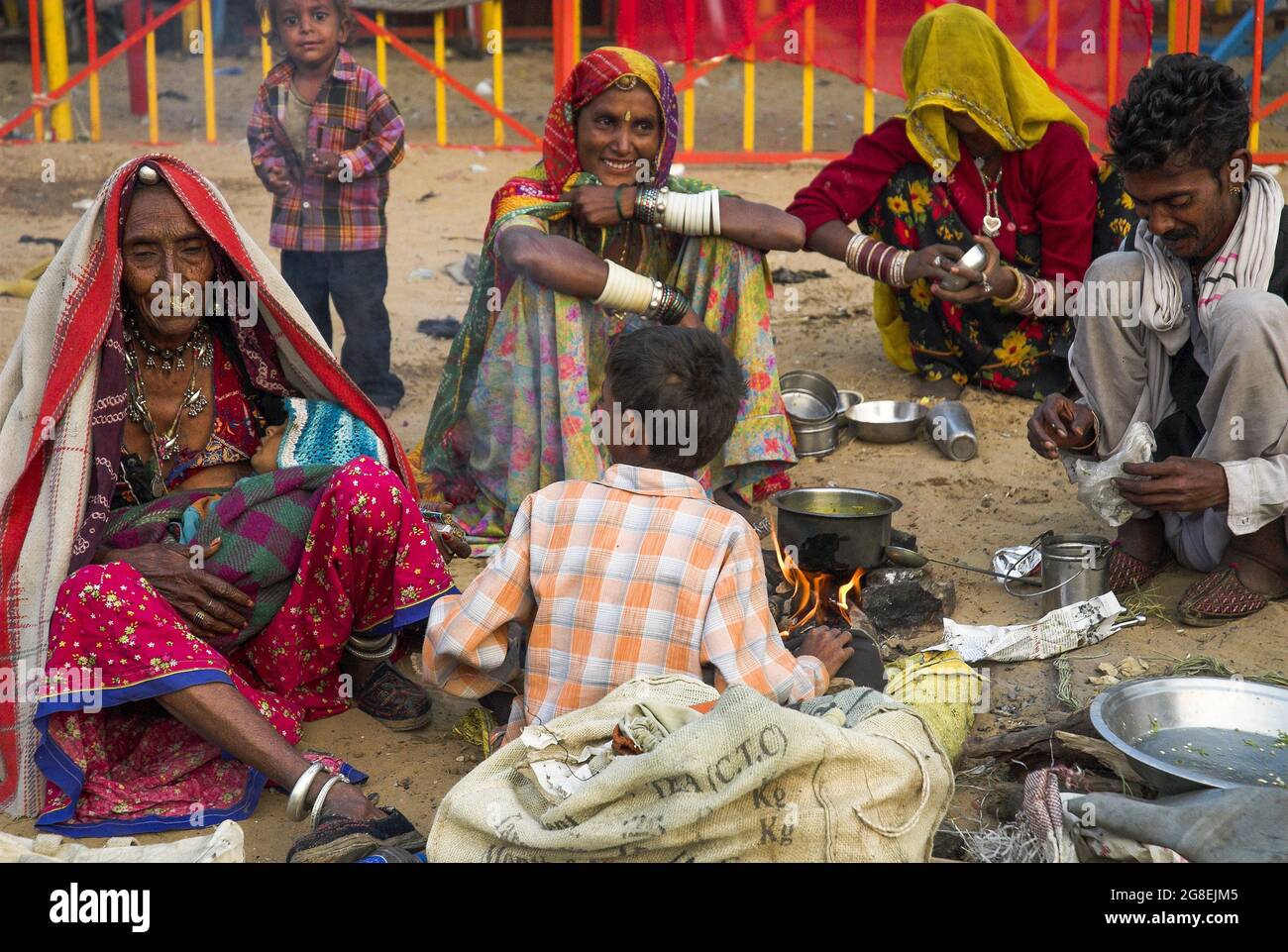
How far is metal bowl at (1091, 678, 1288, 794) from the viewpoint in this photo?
3.25 metres

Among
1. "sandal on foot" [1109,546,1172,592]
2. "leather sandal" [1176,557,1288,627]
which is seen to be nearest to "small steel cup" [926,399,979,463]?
"sandal on foot" [1109,546,1172,592]

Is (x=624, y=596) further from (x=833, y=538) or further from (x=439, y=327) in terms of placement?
(x=439, y=327)

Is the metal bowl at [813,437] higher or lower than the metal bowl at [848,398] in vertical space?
lower

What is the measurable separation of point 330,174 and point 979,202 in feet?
8.73

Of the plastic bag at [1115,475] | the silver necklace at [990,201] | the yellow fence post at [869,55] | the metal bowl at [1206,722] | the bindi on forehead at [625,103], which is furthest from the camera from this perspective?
the yellow fence post at [869,55]

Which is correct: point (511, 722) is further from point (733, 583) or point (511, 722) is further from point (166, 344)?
point (166, 344)

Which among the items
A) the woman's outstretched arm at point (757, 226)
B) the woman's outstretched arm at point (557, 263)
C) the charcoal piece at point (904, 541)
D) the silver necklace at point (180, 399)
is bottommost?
the charcoal piece at point (904, 541)

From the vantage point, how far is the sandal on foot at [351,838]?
115 inches

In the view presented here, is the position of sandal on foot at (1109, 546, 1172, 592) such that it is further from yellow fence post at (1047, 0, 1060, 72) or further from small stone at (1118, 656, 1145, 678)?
yellow fence post at (1047, 0, 1060, 72)

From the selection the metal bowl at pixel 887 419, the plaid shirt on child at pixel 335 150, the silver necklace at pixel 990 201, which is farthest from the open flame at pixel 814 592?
the plaid shirt on child at pixel 335 150

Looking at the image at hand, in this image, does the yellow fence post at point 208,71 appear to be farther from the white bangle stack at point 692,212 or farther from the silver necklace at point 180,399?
the silver necklace at point 180,399

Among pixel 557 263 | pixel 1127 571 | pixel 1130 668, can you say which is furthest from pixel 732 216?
pixel 1130 668

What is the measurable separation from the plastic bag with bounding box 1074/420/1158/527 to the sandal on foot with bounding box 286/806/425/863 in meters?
2.23

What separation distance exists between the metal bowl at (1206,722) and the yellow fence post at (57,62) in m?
9.40
